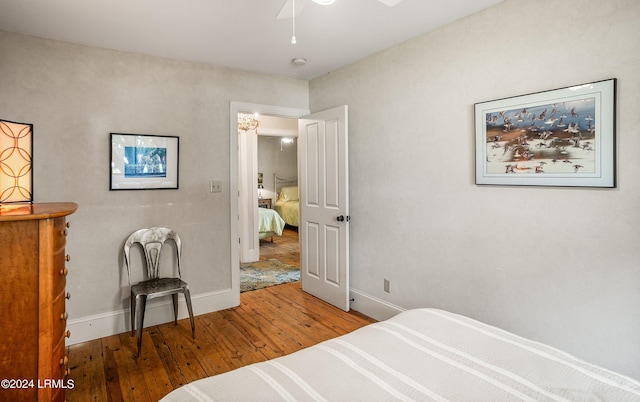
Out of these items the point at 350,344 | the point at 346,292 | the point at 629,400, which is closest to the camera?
the point at 629,400

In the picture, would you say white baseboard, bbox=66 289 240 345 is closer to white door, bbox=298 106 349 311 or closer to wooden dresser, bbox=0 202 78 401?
white door, bbox=298 106 349 311

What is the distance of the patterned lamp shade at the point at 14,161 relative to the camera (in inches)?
59.8

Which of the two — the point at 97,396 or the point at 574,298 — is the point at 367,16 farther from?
the point at 97,396

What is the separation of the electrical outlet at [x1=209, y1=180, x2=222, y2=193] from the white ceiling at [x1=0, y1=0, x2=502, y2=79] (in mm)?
1208

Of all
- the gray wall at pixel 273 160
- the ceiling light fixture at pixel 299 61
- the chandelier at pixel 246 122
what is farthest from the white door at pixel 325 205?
the gray wall at pixel 273 160

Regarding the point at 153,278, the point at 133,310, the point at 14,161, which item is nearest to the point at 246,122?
the point at 153,278

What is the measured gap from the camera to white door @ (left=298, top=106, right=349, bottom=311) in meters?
3.45

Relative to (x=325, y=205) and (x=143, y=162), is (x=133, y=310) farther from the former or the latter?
(x=325, y=205)

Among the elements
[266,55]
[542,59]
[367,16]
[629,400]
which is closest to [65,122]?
[266,55]

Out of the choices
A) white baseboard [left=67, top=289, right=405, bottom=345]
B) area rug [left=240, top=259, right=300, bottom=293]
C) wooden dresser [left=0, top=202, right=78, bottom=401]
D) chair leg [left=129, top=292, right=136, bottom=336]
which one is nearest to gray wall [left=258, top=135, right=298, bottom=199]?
area rug [left=240, top=259, right=300, bottom=293]

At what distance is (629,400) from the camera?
40.7 inches

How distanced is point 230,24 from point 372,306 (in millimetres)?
2780

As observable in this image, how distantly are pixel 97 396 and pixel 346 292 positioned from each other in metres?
2.17

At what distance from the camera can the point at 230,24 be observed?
8.28 ft
